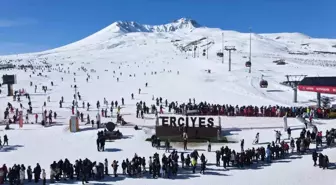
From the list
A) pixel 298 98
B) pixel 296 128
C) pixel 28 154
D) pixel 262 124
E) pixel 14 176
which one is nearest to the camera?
pixel 14 176

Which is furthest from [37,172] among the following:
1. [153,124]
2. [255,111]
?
[255,111]

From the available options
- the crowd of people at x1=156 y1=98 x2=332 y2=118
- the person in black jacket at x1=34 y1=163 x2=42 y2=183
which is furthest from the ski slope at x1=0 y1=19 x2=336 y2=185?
the person in black jacket at x1=34 y1=163 x2=42 y2=183

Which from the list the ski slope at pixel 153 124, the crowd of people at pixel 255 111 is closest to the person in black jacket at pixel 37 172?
the ski slope at pixel 153 124

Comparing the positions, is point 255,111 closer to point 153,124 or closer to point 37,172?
point 153,124

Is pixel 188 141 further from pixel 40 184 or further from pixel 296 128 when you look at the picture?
pixel 40 184

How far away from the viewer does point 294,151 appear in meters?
26.9

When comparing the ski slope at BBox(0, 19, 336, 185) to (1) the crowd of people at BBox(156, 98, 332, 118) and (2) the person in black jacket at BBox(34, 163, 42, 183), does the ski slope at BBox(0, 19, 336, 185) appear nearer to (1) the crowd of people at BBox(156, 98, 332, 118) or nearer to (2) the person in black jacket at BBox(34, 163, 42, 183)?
(1) the crowd of people at BBox(156, 98, 332, 118)

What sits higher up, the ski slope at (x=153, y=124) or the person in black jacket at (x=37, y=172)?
the ski slope at (x=153, y=124)

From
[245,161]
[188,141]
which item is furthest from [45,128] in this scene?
[245,161]

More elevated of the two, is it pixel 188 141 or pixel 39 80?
pixel 39 80

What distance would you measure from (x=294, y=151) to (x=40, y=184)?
15328 millimetres

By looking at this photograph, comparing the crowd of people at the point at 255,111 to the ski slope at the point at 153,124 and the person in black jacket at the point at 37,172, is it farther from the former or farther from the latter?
the person in black jacket at the point at 37,172

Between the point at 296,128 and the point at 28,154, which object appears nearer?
the point at 28,154

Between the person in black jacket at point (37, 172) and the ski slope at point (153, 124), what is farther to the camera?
the ski slope at point (153, 124)
